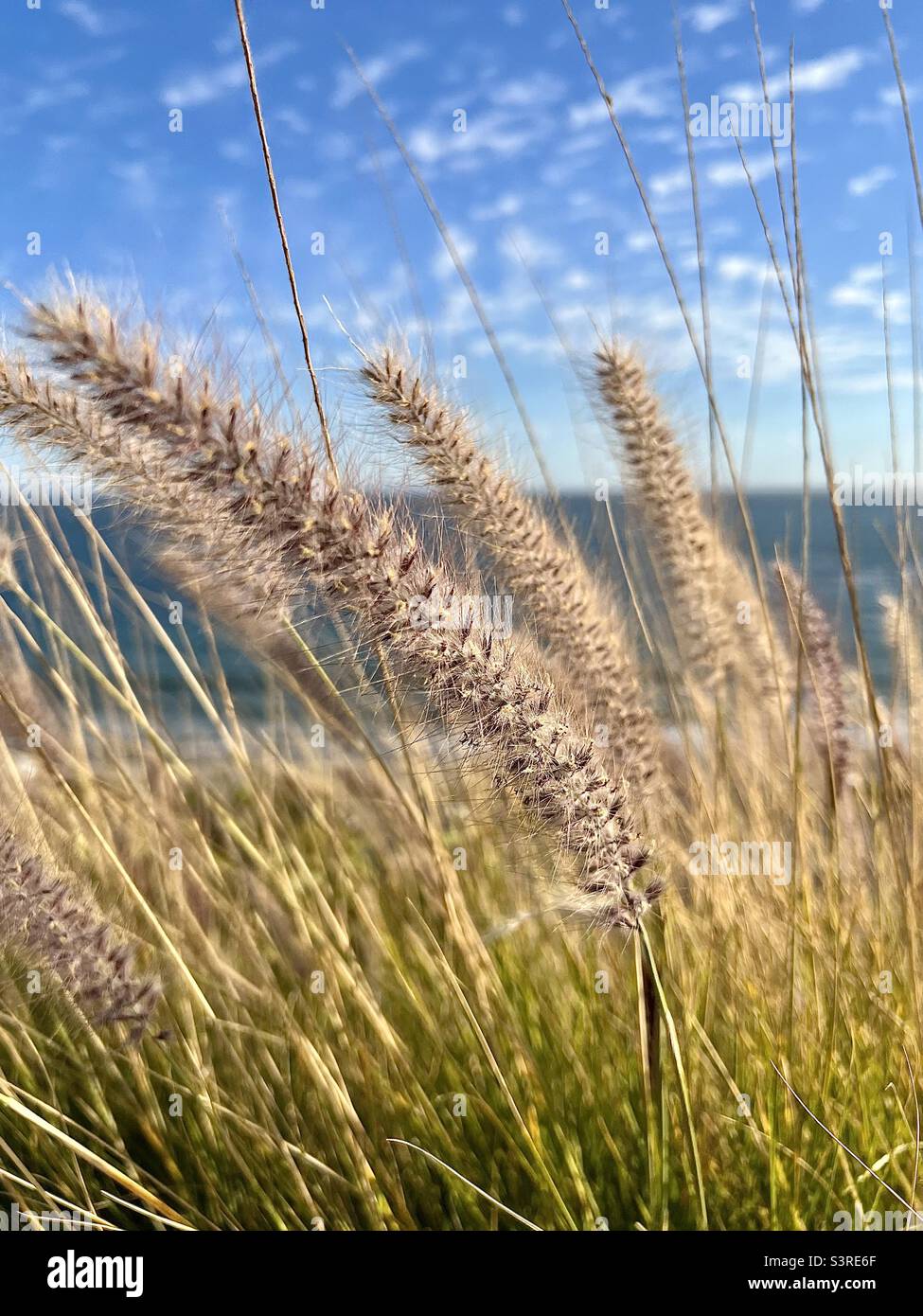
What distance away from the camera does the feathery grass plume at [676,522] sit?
154 centimetres

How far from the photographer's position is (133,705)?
49.0 inches

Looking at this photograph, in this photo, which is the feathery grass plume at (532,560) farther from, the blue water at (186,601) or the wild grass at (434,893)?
the blue water at (186,601)

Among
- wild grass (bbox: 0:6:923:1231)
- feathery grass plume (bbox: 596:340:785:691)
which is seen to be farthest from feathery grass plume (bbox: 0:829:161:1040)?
feathery grass plume (bbox: 596:340:785:691)

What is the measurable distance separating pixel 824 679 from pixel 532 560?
0.66 metres

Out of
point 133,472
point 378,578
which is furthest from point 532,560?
point 133,472

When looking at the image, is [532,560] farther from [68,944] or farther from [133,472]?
[68,944]

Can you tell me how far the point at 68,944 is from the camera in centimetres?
105

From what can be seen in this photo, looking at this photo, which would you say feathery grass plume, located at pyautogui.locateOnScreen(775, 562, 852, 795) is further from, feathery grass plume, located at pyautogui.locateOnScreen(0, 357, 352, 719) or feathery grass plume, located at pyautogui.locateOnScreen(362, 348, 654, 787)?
feathery grass plume, located at pyautogui.locateOnScreen(0, 357, 352, 719)

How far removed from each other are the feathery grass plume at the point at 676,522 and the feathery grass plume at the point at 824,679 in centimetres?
8

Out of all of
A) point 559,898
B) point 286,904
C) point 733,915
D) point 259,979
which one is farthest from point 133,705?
point 733,915

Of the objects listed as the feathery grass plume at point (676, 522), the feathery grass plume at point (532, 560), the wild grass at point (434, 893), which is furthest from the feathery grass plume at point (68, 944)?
the feathery grass plume at point (676, 522)

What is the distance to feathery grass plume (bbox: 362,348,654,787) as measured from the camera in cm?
110

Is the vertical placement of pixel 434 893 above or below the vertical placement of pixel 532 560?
below
